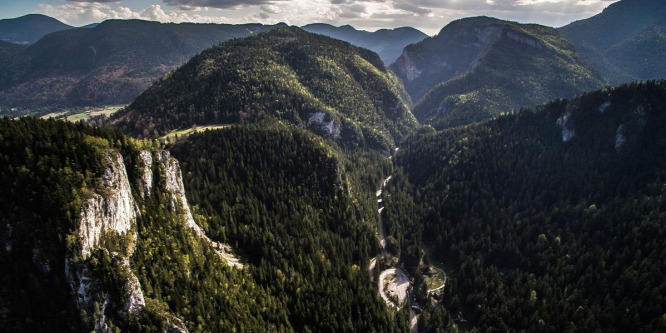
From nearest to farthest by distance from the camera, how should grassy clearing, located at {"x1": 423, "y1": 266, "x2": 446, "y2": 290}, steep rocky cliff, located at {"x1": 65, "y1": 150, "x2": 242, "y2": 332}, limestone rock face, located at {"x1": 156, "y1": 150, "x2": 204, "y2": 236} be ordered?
steep rocky cliff, located at {"x1": 65, "y1": 150, "x2": 242, "y2": 332} < limestone rock face, located at {"x1": 156, "y1": 150, "x2": 204, "y2": 236} < grassy clearing, located at {"x1": 423, "y1": 266, "x2": 446, "y2": 290}

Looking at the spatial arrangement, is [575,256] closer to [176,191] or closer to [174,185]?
[176,191]

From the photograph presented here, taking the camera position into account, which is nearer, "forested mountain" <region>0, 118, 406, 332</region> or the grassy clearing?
"forested mountain" <region>0, 118, 406, 332</region>

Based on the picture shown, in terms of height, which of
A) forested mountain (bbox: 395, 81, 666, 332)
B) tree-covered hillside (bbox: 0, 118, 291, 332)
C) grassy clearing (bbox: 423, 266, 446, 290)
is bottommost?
grassy clearing (bbox: 423, 266, 446, 290)

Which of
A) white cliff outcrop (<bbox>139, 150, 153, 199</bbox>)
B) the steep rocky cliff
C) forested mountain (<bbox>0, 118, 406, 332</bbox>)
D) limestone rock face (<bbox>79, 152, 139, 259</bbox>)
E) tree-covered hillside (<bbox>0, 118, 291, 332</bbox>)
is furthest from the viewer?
white cliff outcrop (<bbox>139, 150, 153, 199</bbox>)

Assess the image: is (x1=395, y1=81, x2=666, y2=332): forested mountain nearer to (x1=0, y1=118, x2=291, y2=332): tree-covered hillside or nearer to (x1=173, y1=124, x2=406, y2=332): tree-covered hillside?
(x1=173, y1=124, x2=406, y2=332): tree-covered hillside

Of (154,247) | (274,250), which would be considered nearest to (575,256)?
(274,250)

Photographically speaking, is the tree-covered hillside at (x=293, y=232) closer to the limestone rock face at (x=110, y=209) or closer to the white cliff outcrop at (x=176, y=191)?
the white cliff outcrop at (x=176, y=191)

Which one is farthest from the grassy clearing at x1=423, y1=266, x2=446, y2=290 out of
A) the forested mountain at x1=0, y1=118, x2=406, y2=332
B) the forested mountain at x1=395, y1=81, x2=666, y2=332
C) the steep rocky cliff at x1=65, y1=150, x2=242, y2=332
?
the steep rocky cliff at x1=65, y1=150, x2=242, y2=332

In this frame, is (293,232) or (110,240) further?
(293,232)

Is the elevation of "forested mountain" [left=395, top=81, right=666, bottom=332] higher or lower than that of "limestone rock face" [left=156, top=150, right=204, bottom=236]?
lower

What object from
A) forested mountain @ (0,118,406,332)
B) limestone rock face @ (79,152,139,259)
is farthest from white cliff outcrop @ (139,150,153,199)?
limestone rock face @ (79,152,139,259)
